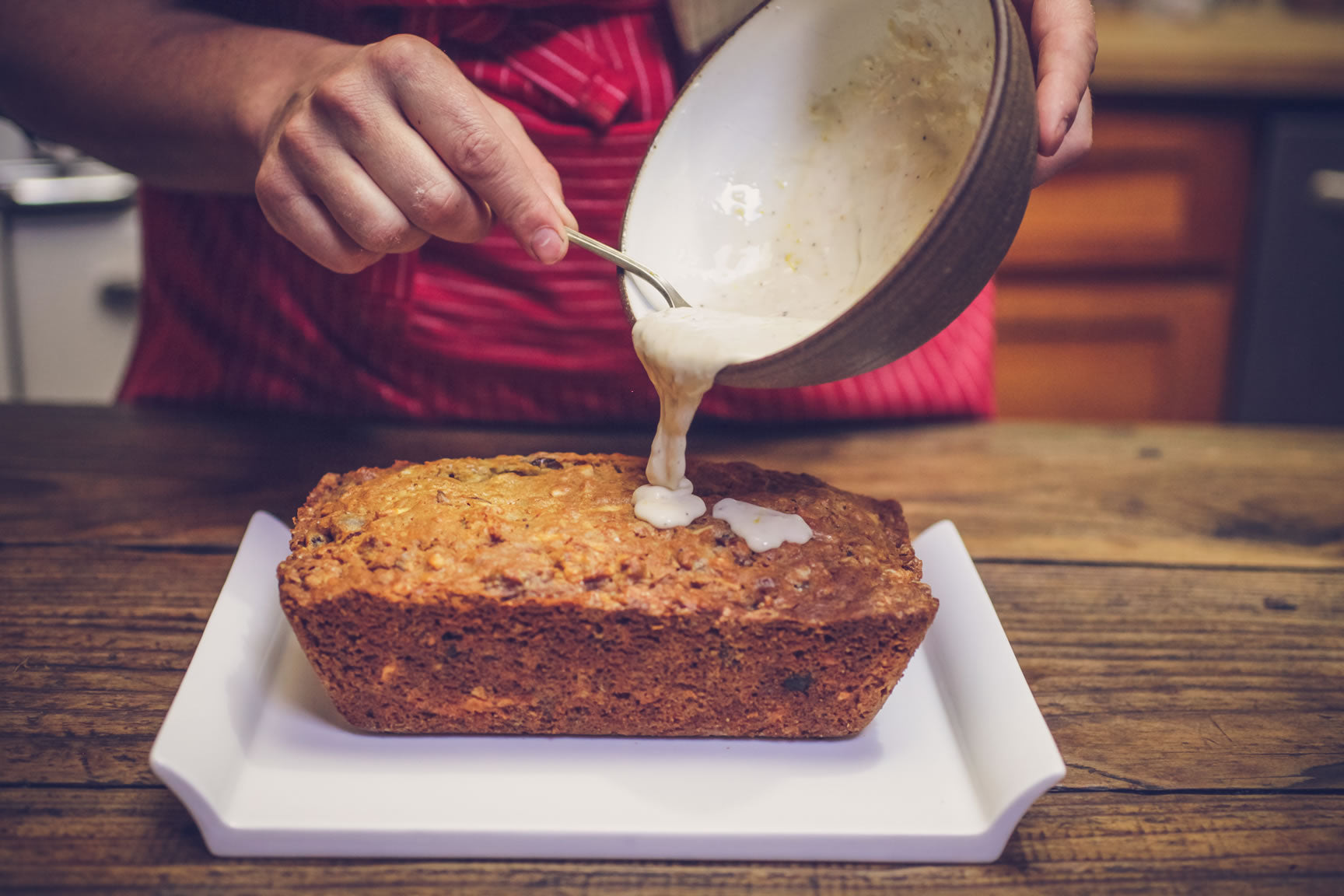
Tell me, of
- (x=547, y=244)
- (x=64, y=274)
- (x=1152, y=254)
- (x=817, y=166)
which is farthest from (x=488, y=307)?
(x=1152, y=254)

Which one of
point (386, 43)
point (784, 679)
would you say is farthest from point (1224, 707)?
point (386, 43)

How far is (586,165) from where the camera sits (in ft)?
4.72

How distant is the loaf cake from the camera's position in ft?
3.25

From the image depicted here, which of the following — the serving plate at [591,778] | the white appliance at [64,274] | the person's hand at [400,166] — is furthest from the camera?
the white appliance at [64,274]

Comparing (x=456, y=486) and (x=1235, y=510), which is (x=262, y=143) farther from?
(x=1235, y=510)

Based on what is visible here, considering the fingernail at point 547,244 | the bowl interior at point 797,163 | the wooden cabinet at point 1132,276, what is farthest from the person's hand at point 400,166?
the wooden cabinet at point 1132,276

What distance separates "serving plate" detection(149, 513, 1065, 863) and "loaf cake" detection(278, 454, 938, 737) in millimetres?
35

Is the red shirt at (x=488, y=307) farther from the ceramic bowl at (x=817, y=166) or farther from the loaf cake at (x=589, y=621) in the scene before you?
the loaf cake at (x=589, y=621)

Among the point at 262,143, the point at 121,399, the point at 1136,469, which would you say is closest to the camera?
the point at 262,143

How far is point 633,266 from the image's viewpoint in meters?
1.09

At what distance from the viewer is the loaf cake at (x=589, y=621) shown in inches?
39.0

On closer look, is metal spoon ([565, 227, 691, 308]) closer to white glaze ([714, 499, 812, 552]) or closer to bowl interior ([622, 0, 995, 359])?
bowl interior ([622, 0, 995, 359])

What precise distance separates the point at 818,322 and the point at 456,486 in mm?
427

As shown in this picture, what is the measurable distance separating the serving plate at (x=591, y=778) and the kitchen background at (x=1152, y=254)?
6.03 ft
